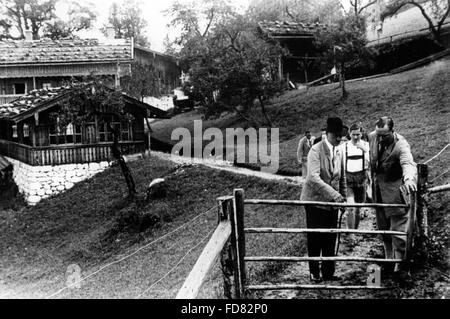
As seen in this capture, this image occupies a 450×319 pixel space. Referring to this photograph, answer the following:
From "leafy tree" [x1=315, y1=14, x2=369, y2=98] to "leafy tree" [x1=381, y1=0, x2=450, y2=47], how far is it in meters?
4.58

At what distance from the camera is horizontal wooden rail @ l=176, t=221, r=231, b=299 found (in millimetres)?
4551

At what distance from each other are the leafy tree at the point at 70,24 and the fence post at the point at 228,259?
46728 mm

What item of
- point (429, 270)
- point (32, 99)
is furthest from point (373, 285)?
point (32, 99)

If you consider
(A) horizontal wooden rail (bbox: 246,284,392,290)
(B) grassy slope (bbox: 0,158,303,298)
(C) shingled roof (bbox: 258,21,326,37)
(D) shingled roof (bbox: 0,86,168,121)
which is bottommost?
(B) grassy slope (bbox: 0,158,303,298)

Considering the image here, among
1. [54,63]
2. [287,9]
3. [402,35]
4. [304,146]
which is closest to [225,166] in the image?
[304,146]

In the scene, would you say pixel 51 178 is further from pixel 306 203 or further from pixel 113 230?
pixel 306 203

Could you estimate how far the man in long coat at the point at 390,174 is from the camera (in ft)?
21.2

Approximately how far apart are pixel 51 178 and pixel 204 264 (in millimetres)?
20669

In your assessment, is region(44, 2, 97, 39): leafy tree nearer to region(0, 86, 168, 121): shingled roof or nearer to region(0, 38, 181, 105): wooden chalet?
region(0, 38, 181, 105): wooden chalet

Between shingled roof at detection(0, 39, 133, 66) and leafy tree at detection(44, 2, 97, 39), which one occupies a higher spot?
leafy tree at detection(44, 2, 97, 39)

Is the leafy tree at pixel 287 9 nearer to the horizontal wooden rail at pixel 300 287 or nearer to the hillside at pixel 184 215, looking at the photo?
the hillside at pixel 184 215

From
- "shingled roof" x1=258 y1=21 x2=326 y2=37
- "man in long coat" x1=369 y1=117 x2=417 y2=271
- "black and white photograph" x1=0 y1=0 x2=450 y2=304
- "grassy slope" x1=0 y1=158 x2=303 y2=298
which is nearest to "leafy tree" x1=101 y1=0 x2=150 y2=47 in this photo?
"black and white photograph" x1=0 y1=0 x2=450 y2=304
